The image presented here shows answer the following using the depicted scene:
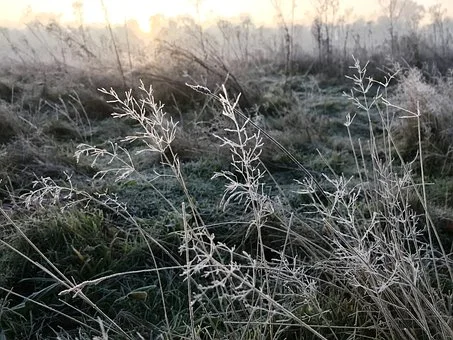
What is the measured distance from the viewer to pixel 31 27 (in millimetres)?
6641

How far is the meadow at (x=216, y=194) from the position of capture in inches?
52.8

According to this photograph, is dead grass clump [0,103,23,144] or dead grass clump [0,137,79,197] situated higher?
dead grass clump [0,103,23,144]

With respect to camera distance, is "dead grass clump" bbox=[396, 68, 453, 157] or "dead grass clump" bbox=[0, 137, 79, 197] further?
"dead grass clump" bbox=[396, 68, 453, 157]

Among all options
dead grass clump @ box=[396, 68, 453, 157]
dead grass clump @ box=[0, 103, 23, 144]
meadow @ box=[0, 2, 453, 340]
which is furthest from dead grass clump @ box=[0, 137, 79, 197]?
dead grass clump @ box=[396, 68, 453, 157]

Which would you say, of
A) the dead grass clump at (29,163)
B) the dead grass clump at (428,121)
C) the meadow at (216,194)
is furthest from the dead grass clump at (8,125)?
the dead grass clump at (428,121)

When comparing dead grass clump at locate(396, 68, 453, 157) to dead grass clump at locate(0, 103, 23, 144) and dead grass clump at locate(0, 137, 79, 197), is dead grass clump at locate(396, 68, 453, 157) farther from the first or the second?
dead grass clump at locate(0, 103, 23, 144)

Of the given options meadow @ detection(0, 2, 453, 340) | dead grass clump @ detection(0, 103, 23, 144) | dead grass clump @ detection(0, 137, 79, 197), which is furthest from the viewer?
dead grass clump @ detection(0, 103, 23, 144)

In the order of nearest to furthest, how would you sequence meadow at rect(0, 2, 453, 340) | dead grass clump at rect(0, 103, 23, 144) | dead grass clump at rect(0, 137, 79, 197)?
meadow at rect(0, 2, 453, 340) < dead grass clump at rect(0, 137, 79, 197) < dead grass clump at rect(0, 103, 23, 144)

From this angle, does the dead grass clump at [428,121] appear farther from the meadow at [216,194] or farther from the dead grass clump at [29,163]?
the dead grass clump at [29,163]

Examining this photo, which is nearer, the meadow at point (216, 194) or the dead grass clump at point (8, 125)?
the meadow at point (216, 194)

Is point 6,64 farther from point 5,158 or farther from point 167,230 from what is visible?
point 167,230

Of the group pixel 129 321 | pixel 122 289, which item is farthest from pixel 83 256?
pixel 129 321

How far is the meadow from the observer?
4.40ft

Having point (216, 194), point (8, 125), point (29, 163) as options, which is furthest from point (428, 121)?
point (8, 125)
